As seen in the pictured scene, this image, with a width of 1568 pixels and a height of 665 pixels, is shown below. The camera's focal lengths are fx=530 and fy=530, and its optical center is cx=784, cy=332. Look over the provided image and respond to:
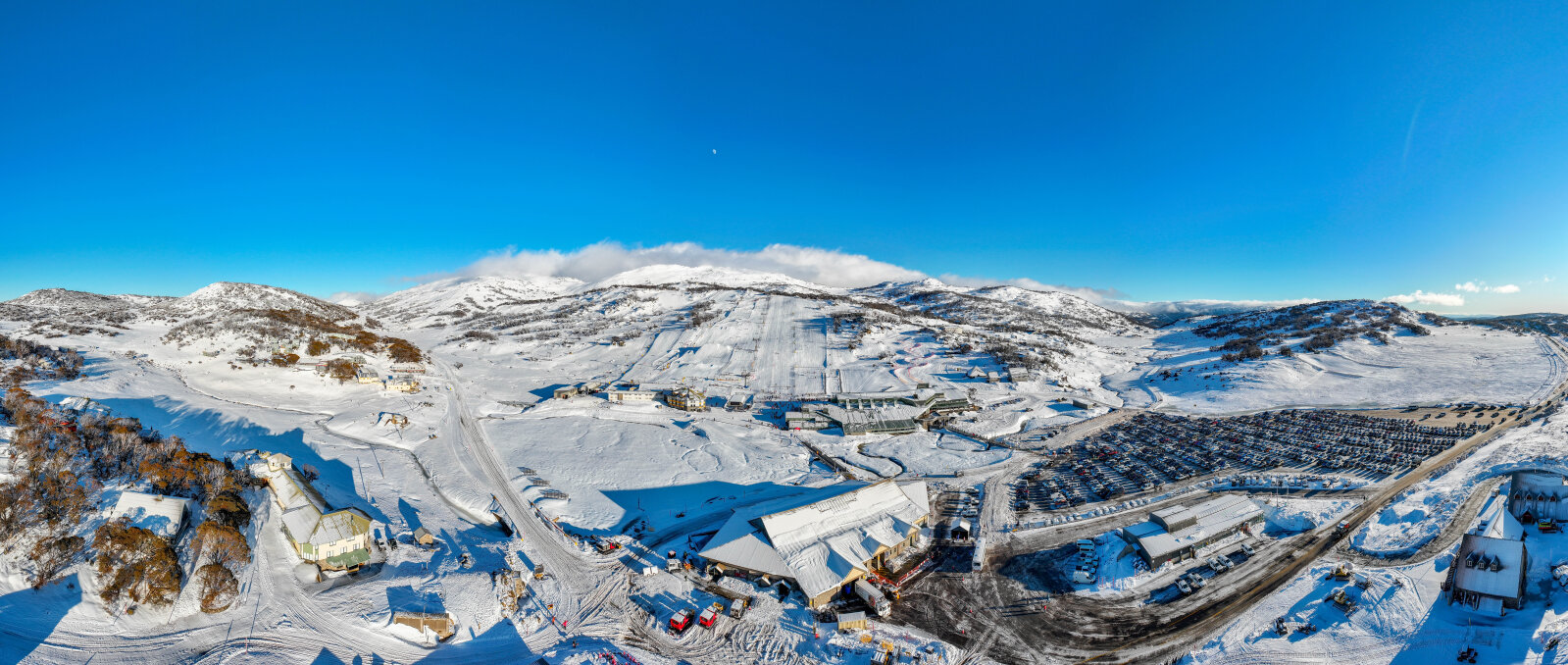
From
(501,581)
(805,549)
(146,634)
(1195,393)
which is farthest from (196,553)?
(1195,393)

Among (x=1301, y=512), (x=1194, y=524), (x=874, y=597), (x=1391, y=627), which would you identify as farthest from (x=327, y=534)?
(x=1301, y=512)

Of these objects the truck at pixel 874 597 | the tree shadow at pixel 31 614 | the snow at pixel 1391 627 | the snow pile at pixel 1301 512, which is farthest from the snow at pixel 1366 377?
the tree shadow at pixel 31 614

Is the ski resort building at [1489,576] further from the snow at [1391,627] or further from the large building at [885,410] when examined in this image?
the large building at [885,410]

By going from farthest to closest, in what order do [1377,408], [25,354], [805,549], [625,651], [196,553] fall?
[1377,408] < [25,354] < [805,549] < [196,553] < [625,651]

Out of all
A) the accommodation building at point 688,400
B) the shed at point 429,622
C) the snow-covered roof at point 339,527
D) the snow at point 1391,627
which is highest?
the accommodation building at point 688,400

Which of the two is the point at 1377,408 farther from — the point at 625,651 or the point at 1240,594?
the point at 625,651

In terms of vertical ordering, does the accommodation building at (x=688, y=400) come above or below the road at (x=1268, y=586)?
above
